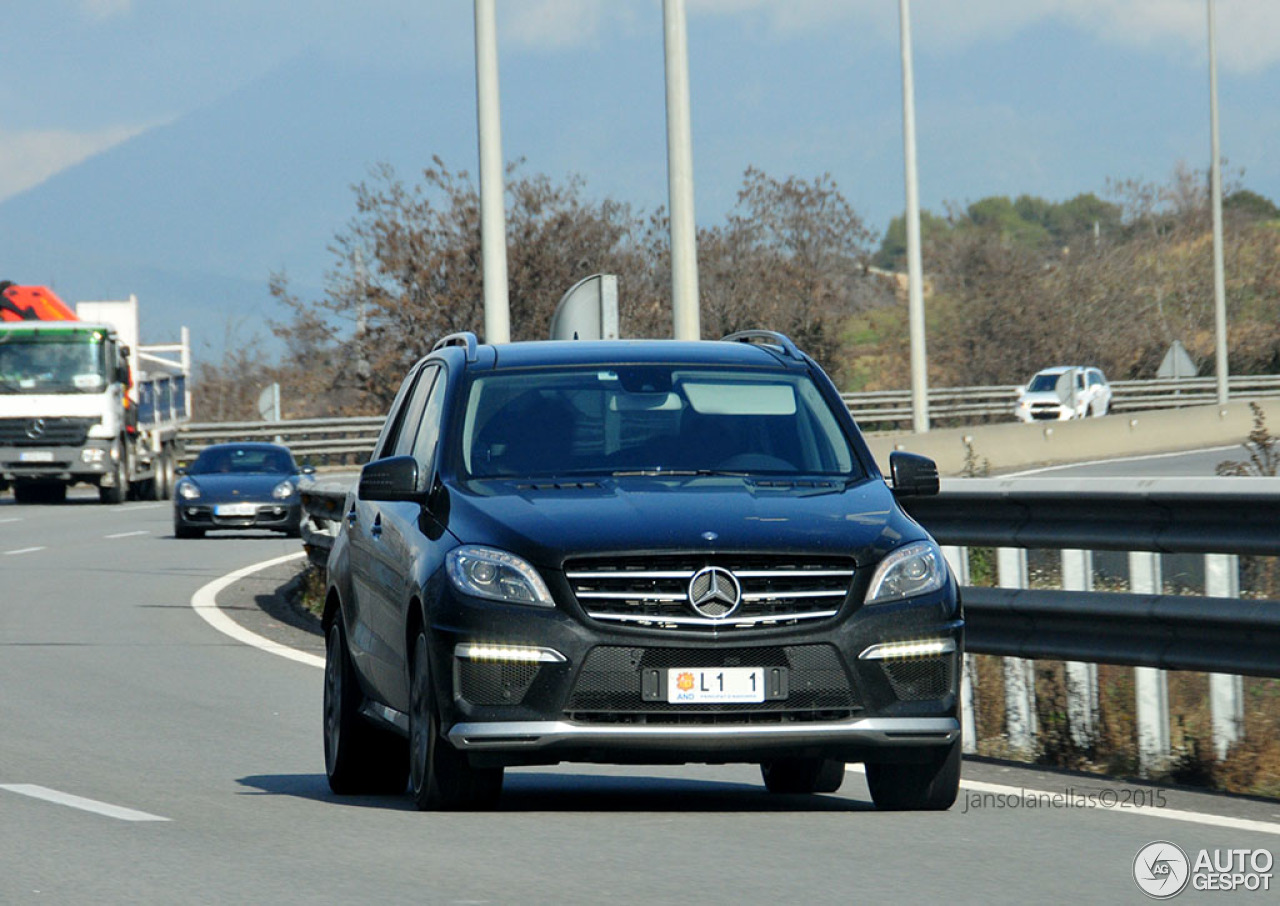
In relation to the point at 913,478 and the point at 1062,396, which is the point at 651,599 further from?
the point at 1062,396

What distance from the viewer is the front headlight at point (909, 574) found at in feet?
26.3

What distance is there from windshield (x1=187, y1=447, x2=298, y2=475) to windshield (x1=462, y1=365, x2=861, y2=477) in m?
24.3

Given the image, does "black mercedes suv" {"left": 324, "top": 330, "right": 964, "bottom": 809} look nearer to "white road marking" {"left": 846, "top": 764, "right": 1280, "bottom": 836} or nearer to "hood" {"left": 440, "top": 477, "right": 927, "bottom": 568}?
"hood" {"left": 440, "top": 477, "right": 927, "bottom": 568}

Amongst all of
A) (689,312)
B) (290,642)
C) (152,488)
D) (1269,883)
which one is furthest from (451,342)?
(152,488)

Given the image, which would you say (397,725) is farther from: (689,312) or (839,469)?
(689,312)

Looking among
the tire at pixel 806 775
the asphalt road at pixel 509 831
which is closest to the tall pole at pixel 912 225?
the asphalt road at pixel 509 831

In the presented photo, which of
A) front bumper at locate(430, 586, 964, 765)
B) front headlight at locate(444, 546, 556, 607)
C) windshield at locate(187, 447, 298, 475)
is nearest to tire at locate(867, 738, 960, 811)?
front bumper at locate(430, 586, 964, 765)

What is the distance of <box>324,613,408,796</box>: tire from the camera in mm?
9273

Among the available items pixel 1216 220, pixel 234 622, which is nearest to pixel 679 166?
pixel 234 622

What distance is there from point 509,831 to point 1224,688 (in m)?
3.39

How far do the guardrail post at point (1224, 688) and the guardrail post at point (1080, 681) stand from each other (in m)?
0.65

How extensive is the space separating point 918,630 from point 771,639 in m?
0.54

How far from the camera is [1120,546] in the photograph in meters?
9.99

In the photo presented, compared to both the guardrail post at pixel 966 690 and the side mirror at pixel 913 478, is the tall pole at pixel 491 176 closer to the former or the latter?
the guardrail post at pixel 966 690
